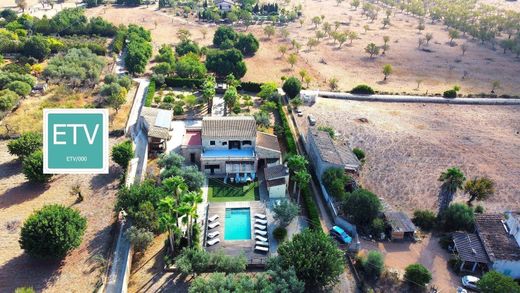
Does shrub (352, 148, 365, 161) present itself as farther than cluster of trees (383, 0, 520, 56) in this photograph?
No

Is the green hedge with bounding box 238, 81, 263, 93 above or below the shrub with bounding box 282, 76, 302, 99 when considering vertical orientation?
below

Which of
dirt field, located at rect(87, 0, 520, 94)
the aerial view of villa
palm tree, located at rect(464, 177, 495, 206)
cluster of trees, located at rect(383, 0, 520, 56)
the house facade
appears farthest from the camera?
cluster of trees, located at rect(383, 0, 520, 56)

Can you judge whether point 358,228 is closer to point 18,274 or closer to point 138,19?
point 18,274

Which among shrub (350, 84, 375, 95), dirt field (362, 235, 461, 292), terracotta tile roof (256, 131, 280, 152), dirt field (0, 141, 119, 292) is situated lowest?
dirt field (0, 141, 119, 292)

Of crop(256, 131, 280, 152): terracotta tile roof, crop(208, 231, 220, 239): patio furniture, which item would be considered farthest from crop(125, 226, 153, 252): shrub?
crop(256, 131, 280, 152): terracotta tile roof

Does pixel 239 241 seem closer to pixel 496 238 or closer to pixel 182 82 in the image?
pixel 496 238

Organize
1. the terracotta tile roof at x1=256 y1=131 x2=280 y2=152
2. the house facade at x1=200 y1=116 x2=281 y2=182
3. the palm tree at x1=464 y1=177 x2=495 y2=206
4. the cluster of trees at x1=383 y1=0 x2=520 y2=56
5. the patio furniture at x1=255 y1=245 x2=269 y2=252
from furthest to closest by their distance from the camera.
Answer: the cluster of trees at x1=383 y1=0 x2=520 y2=56
the terracotta tile roof at x1=256 y1=131 x2=280 y2=152
the house facade at x1=200 y1=116 x2=281 y2=182
the palm tree at x1=464 y1=177 x2=495 y2=206
the patio furniture at x1=255 y1=245 x2=269 y2=252

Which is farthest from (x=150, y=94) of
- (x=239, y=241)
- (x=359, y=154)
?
(x=239, y=241)

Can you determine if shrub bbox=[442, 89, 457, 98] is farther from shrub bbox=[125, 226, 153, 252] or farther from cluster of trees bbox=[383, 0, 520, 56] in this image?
shrub bbox=[125, 226, 153, 252]
